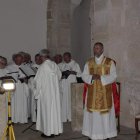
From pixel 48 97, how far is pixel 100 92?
4.03ft

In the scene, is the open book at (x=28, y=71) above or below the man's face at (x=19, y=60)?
below

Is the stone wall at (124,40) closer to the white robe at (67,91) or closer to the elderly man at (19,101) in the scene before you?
the white robe at (67,91)

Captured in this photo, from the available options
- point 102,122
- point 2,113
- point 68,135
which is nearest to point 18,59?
point 2,113

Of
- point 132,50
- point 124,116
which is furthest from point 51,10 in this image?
point 124,116

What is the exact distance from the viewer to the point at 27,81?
22.8ft

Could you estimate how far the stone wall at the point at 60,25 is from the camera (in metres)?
9.18

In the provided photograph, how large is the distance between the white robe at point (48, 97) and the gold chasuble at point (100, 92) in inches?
34.3

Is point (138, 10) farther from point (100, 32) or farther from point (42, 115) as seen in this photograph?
point (42, 115)

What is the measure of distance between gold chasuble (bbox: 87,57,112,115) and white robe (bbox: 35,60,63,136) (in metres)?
0.87

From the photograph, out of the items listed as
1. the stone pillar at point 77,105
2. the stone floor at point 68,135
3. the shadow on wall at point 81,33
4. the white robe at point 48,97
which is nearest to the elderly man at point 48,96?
the white robe at point 48,97

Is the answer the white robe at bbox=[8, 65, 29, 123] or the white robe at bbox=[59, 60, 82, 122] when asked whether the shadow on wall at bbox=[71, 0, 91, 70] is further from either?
the white robe at bbox=[8, 65, 29, 123]

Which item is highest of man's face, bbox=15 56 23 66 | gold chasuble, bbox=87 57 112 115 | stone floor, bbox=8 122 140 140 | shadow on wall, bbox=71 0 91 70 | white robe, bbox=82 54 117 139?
shadow on wall, bbox=71 0 91 70

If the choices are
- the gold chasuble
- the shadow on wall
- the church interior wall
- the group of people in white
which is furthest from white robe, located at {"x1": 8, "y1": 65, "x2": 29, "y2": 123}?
the shadow on wall

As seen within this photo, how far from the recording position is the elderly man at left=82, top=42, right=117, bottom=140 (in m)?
5.05
